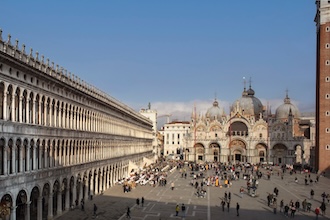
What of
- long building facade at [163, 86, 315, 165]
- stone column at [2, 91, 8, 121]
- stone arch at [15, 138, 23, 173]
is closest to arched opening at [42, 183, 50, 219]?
stone arch at [15, 138, 23, 173]

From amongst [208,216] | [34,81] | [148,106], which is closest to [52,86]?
[34,81]

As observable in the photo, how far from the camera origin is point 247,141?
339ft

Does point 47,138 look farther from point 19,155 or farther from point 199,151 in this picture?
point 199,151

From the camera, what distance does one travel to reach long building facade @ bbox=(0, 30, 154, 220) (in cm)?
2416

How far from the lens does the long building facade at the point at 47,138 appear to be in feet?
79.3

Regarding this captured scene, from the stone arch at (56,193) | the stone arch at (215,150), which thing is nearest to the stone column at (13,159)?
the stone arch at (56,193)

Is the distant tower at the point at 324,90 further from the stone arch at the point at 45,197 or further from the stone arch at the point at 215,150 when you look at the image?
the stone arch at the point at 45,197

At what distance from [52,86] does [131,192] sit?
65.5ft

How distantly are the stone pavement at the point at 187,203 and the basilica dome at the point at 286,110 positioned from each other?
61.0 m

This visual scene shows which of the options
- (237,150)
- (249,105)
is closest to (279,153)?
(237,150)

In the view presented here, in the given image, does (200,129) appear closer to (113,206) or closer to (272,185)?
(272,185)

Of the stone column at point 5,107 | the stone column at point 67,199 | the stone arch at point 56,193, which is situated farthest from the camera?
the stone column at point 67,199

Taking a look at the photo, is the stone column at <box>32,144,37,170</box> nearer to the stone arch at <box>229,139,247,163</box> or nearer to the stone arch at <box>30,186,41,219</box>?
the stone arch at <box>30,186,41,219</box>

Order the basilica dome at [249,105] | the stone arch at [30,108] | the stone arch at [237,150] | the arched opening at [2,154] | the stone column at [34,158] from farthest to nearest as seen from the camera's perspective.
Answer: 1. the basilica dome at [249,105]
2. the stone arch at [237,150]
3. the stone column at [34,158]
4. the stone arch at [30,108]
5. the arched opening at [2,154]
